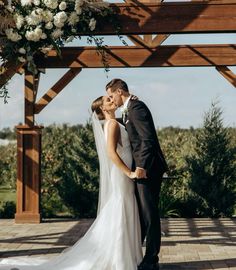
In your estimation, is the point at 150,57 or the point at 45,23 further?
the point at 150,57

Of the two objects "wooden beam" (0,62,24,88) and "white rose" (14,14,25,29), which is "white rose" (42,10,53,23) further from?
"wooden beam" (0,62,24,88)

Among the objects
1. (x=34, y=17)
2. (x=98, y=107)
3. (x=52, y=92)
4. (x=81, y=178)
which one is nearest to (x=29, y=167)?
(x=52, y=92)

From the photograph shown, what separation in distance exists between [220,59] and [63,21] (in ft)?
12.9

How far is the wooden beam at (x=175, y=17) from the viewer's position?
233 inches

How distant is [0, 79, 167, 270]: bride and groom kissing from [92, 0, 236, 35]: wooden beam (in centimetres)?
73

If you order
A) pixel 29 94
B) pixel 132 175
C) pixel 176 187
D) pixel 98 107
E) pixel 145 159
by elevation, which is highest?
pixel 29 94

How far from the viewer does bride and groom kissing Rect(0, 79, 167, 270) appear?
18.0ft

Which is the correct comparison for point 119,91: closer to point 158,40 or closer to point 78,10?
point 78,10

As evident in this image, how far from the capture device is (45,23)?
19.0 ft

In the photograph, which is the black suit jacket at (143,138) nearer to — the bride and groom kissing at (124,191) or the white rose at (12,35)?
the bride and groom kissing at (124,191)

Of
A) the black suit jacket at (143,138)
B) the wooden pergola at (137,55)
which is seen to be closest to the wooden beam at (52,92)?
the wooden pergola at (137,55)

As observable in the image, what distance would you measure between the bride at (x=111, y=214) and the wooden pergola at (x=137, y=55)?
967 mm

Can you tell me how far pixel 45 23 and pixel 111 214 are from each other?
6.39 ft

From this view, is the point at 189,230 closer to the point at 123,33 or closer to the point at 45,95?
the point at 45,95
